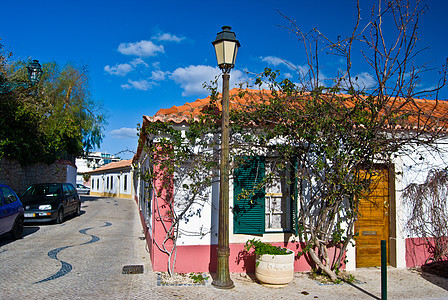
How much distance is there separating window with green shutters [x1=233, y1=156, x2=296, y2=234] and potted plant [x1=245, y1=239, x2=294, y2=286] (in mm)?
671

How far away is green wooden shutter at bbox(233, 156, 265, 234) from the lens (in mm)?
6719

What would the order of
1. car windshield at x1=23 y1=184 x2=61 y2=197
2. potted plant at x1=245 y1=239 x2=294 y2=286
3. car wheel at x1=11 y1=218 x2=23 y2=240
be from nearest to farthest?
1. potted plant at x1=245 y1=239 x2=294 y2=286
2. car wheel at x1=11 y1=218 x2=23 y2=240
3. car windshield at x1=23 y1=184 x2=61 y2=197

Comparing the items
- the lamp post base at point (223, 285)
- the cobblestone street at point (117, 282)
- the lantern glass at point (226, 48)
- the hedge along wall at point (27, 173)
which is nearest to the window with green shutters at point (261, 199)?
the cobblestone street at point (117, 282)

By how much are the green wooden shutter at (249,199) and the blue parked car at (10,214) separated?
20.2 ft

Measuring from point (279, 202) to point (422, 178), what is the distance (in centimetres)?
330

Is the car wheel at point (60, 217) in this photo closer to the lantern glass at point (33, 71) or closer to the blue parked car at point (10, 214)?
the blue parked car at point (10, 214)

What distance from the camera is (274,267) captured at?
5.98 meters

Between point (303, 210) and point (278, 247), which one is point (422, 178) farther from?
point (278, 247)

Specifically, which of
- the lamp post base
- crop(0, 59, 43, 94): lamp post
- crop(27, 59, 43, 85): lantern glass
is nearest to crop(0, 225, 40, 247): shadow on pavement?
crop(0, 59, 43, 94): lamp post

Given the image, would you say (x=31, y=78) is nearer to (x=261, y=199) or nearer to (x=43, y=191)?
(x=43, y=191)

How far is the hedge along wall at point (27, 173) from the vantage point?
14504 mm

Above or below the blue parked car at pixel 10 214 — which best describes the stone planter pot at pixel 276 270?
below

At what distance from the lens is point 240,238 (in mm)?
6723

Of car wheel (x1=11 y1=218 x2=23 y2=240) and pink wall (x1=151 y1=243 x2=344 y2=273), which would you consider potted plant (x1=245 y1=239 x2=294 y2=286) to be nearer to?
pink wall (x1=151 y1=243 x2=344 y2=273)
